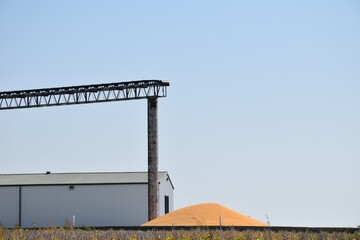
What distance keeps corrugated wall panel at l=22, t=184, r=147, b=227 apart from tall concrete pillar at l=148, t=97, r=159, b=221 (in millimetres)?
4676

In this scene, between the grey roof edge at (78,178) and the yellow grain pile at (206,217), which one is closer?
the yellow grain pile at (206,217)

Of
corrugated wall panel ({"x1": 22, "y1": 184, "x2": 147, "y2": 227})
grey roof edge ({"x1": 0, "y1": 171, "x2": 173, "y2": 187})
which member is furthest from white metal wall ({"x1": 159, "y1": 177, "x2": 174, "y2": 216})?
corrugated wall panel ({"x1": 22, "y1": 184, "x2": 147, "y2": 227})

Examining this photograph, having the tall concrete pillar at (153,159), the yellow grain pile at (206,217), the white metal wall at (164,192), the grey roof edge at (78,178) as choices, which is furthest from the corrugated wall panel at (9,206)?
the yellow grain pile at (206,217)

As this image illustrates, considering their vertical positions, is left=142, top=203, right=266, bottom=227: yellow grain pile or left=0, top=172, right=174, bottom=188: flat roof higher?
left=0, top=172, right=174, bottom=188: flat roof

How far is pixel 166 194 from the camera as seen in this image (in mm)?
62625

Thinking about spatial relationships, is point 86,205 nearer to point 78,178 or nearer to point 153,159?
point 78,178

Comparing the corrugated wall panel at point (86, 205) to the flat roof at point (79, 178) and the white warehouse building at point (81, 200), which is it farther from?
the flat roof at point (79, 178)

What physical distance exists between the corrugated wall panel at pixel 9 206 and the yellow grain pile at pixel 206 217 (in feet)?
58.5

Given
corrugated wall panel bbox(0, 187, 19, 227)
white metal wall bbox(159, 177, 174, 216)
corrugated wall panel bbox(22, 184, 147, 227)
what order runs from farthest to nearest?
corrugated wall panel bbox(0, 187, 19, 227), white metal wall bbox(159, 177, 174, 216), corrugated wall panel bbox(22, 184, 147, 227)

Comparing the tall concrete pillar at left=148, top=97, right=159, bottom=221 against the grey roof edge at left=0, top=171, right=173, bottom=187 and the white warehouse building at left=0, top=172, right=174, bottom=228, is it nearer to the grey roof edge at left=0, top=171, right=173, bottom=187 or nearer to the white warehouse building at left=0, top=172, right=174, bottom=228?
the white warehouse building at left=0, top=172, right=174, bottom=228

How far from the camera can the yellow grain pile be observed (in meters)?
45.7

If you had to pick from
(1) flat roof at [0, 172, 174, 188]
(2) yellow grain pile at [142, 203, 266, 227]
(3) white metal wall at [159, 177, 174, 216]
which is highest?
(1) flat roof at [0, 172, 174, 188]

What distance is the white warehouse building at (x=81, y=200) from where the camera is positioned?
59219 millimetres

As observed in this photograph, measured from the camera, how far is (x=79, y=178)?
62.3 meters
